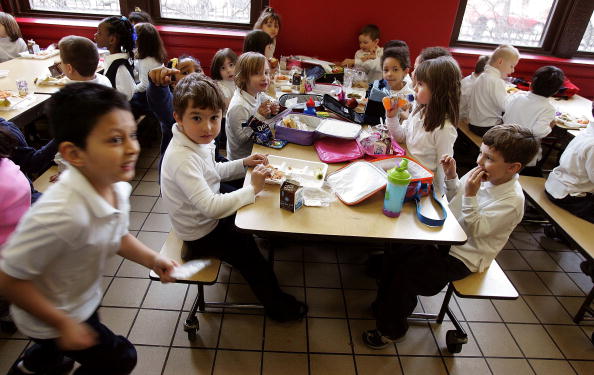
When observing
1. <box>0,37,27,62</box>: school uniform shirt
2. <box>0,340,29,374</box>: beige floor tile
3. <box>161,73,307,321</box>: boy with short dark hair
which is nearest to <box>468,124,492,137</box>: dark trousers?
<box>161,73,307,321</box>: boy with short dark hair

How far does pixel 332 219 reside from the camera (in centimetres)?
173

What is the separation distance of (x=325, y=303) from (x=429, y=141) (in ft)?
3.86

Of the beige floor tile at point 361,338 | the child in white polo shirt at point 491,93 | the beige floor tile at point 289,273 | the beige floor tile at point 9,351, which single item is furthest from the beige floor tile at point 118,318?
the child in white polo shirt at point 491,93

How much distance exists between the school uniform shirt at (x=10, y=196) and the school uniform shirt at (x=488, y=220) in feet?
6.84

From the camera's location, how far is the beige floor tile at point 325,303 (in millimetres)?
2346

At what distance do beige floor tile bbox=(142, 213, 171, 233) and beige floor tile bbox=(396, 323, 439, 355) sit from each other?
1.80 m

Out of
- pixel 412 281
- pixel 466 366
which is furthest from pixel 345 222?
pixel 466 366

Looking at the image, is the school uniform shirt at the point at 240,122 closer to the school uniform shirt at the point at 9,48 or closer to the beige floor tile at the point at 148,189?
the beige floor tile at the point at 148,189

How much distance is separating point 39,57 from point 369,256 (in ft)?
12.3

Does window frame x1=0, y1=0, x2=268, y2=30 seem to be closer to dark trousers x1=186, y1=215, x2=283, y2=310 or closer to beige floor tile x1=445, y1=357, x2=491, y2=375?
dark trousers x1=186, y1=215, x2=283, y2=310

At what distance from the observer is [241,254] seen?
2.00 meters

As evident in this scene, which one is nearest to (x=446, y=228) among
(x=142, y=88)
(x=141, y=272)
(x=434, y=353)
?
(x=434, y=353)

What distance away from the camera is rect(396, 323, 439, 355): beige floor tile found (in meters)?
2.18

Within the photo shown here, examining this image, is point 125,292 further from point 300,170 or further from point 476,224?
point 476,224
